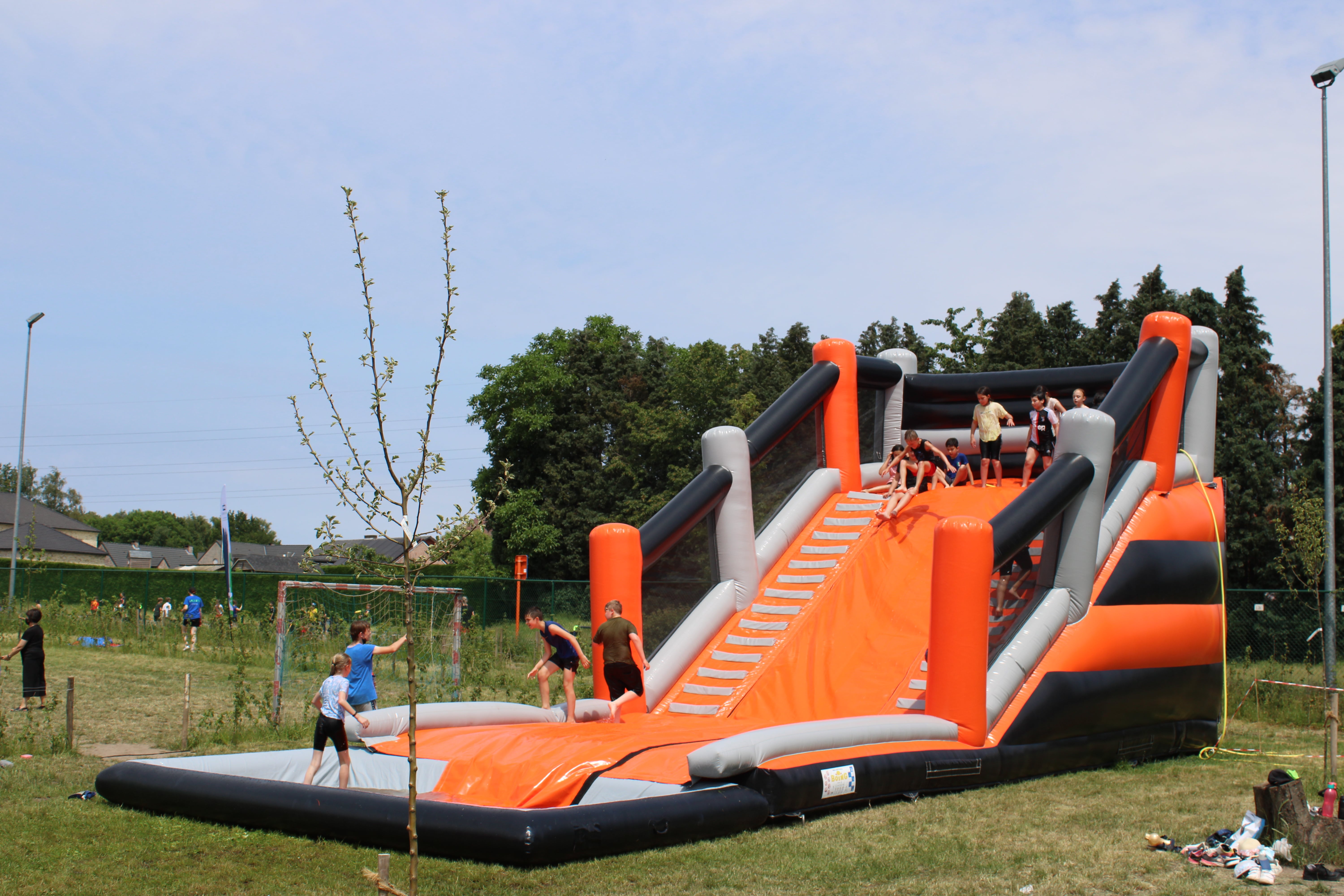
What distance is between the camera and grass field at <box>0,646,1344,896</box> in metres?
5.48

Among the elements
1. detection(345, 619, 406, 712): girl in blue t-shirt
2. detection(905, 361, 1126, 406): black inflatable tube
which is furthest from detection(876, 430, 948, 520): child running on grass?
detection(345, 619, 406, 712): girl in blue t-shirt

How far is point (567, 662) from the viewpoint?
31.9 feet

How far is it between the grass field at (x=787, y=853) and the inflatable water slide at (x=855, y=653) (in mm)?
203

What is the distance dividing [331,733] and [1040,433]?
7.97m

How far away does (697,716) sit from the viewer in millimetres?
10031

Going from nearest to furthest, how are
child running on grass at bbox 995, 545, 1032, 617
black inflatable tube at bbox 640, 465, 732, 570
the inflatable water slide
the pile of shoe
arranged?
the pile of shoe < the inflatable water slide < child running on grass at bbox 995, 545, 1032, 617 < black inflatable tube at bbox 640, 465, 732, 570

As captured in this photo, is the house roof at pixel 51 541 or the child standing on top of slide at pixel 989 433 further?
the house roof at pixel 51 541

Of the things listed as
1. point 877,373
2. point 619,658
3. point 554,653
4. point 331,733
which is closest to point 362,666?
point 554,653

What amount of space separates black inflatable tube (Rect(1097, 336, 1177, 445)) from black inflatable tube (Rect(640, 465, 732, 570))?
3.65 m

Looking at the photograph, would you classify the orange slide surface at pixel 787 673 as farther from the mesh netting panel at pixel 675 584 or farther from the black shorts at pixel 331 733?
the black shorts at pixel 331 733

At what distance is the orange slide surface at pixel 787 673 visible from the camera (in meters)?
7.27

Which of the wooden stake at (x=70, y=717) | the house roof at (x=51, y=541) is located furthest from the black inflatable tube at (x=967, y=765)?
the house roof at (x=51, y=541)

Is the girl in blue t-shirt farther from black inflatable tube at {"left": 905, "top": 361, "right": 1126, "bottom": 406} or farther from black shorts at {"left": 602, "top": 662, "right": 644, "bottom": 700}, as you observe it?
black inflatable tube at {"left": 905, "top": 361, "right": 1126, "bottom": 406}

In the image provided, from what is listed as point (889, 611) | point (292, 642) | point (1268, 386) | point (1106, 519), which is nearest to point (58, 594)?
point (292, 642)
